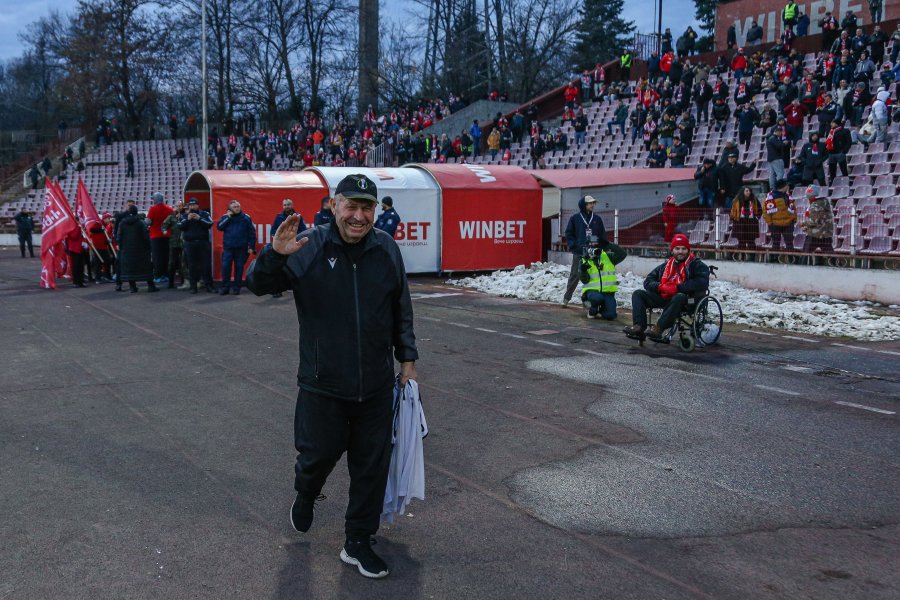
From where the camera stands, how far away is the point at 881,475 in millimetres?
6164

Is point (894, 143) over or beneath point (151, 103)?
beneath

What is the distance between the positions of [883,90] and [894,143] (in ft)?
5.76

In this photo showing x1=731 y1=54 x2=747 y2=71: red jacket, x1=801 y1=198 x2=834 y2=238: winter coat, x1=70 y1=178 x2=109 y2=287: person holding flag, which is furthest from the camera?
x1=731 y1=54 x2=747 y2=71: red jacket

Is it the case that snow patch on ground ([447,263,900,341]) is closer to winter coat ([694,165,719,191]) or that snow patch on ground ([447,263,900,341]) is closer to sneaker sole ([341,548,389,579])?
winter coat ([694,165,719,191])

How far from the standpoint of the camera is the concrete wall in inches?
615

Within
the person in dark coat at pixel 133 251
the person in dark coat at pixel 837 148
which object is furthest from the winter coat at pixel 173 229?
the person in dark coat at pixel 837 148

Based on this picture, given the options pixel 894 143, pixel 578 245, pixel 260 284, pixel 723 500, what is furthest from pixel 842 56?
pixel 260 284

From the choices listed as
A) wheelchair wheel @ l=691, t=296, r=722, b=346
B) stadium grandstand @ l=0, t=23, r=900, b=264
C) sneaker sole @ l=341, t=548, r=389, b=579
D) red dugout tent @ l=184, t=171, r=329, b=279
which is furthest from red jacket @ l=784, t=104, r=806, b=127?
sneaker sole @ l=341, t=548, r=389, b=579

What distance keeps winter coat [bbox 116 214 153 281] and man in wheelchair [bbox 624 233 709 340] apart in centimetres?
1089

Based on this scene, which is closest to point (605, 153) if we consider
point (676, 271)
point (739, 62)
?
point (739, 62)

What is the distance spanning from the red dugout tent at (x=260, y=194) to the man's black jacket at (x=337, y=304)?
16.1 metres

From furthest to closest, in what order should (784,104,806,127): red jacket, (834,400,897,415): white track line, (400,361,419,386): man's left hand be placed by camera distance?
(784,104,806,127): red jacket, (834,400,897,415): white track line, (400,361,419,386): man's left hand

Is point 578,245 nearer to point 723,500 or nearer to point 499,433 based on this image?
point 499,433

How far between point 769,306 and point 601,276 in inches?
117
